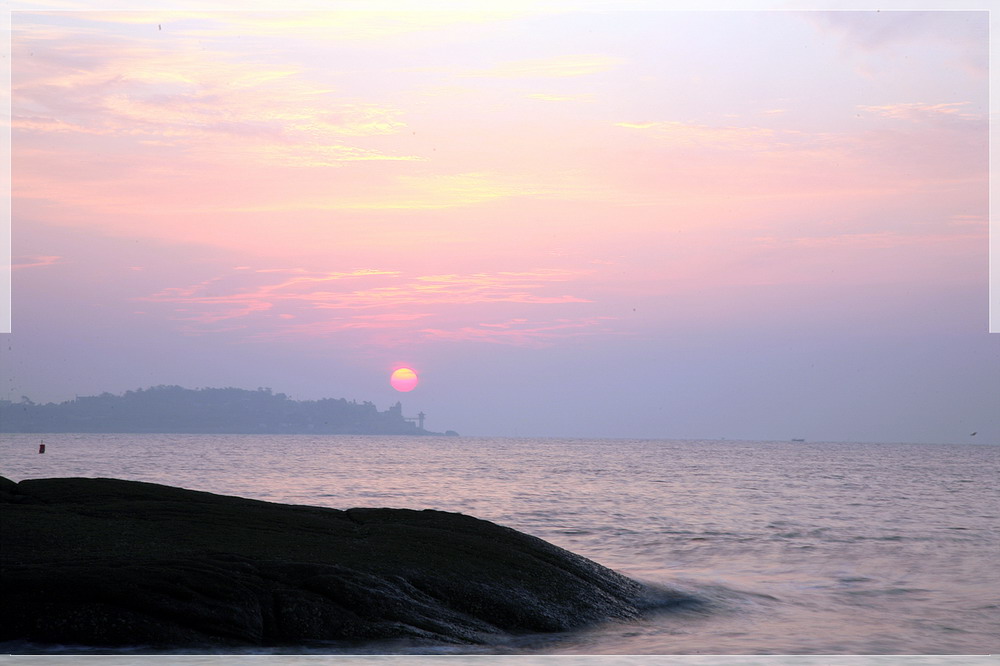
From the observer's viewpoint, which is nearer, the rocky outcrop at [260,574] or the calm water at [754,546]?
the rocky outcrop at [260,574]

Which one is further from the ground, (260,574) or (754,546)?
(260,574)

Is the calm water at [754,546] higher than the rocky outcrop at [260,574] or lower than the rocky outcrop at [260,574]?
lower

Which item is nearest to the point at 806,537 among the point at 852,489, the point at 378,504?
the point at 378,504

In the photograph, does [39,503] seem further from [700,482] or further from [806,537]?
[700,482]

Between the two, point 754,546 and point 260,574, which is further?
point 754,546

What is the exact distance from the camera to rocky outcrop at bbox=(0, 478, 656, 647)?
35.6 feet

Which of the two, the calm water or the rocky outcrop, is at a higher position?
the rocky outcrop

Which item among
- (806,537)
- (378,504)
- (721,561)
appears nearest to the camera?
(721,561)

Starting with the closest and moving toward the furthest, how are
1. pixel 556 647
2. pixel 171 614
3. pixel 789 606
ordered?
pixel 171 614 → pixel 556 647 → pixel 789 606

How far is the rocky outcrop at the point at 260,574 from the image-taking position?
1084cm

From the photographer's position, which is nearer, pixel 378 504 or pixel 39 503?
pixel 39 503

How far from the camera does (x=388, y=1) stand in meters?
16.7

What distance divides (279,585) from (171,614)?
1.53 metres

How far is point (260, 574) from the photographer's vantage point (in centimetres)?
1217
